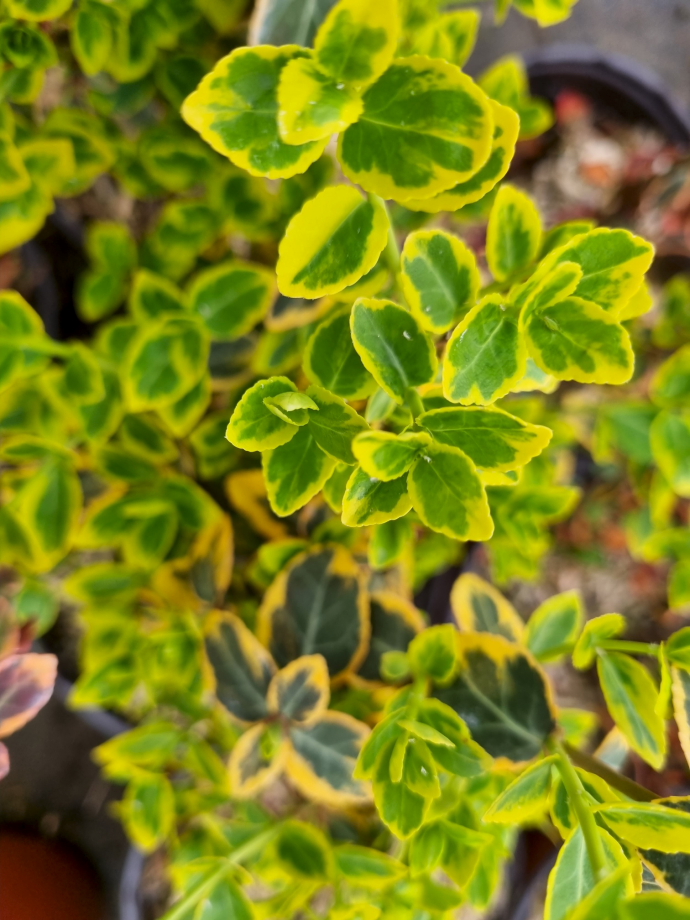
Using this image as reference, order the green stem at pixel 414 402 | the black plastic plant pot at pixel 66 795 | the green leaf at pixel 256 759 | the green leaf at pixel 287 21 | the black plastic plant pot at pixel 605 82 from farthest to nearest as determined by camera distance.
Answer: the black plastic plant pot at pixel 66 795, the black plastic plant pot at pixel 605 82, the green leaf at pixel 256 759, the green leaf at pixel 287 21, the green stem at pixel 414 402

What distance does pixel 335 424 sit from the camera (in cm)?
37

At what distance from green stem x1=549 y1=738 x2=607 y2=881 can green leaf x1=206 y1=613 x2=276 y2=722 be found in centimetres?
30

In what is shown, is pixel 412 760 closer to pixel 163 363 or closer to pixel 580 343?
pixel 580 343

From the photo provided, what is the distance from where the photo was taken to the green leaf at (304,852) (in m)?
0.62

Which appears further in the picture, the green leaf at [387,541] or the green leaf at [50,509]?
the green leaf at [50,509]

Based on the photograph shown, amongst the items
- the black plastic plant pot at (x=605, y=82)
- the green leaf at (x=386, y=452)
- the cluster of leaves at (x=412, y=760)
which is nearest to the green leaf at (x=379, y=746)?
the cluster of leaves at (x=412, y=760)

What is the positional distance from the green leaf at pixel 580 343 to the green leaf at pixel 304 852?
1.64 ft

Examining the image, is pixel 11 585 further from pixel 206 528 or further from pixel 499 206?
pixel 499 206

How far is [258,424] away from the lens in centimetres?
36

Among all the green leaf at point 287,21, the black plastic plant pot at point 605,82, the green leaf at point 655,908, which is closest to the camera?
the green leaf at point 655,908

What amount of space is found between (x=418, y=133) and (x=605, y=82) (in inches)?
41.2

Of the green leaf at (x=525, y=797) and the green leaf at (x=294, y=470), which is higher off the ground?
the green leaf at (x=294, y=470)

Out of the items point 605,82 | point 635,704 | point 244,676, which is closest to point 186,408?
point 244,676

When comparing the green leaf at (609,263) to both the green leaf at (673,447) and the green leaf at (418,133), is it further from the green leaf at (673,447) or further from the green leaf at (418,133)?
the green leaf at (673,447)
